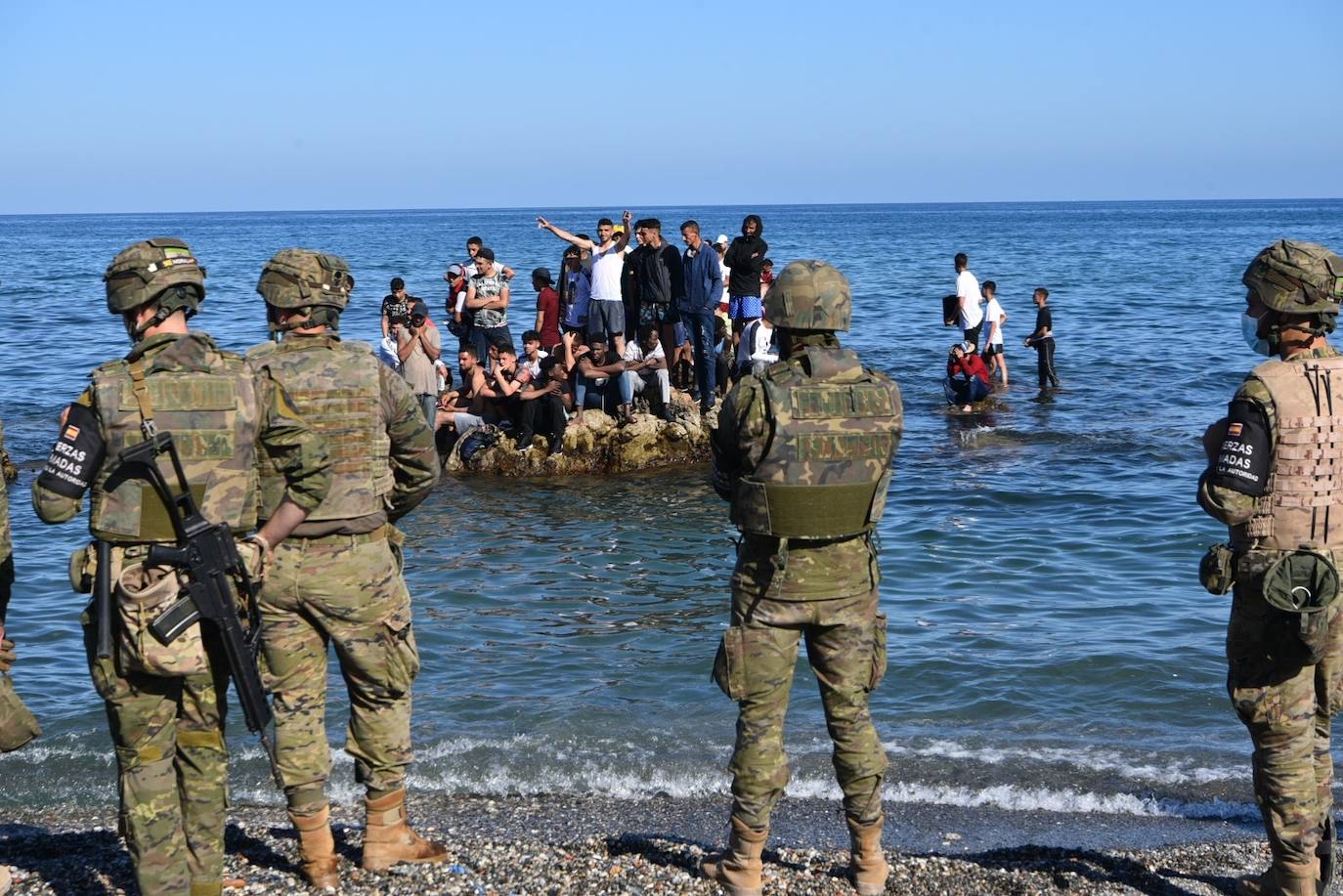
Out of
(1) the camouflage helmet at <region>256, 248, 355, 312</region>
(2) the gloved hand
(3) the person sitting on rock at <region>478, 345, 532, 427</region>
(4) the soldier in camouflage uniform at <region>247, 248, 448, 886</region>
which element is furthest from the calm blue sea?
(1) the camouflage helmet at <region>256, 248, 355, 312</region>

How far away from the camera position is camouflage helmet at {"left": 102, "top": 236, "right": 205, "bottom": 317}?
4379 mm

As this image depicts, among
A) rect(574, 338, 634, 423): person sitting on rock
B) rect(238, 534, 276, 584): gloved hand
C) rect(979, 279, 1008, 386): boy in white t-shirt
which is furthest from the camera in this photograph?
rect(979, 279, 1008, 386): boy in white t-shirt

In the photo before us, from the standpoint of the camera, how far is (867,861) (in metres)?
5.18

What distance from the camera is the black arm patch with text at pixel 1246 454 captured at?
15.5ft

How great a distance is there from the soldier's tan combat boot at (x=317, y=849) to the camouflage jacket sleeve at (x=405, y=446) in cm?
117

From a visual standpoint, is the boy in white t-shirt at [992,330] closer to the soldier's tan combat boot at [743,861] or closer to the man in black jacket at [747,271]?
the man in black jacket at [747,271]

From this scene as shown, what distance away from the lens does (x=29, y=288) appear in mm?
49125

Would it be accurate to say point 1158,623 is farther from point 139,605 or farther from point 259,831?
point 139,605

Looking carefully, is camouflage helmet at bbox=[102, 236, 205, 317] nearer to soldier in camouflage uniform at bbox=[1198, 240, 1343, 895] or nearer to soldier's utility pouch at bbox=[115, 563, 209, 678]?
soldier's utility pouch at bbox=[115, 563, 209, 678]

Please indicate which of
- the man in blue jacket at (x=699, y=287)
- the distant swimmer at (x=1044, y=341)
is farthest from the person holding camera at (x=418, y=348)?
the distant swimmer at (x=1044, y=341)

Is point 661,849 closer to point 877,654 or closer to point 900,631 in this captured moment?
point 877,654

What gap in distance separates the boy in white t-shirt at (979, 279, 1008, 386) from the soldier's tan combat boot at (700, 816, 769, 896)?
16.9 m

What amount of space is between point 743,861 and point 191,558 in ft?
7.42

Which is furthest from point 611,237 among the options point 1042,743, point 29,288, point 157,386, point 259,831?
point 29,288
